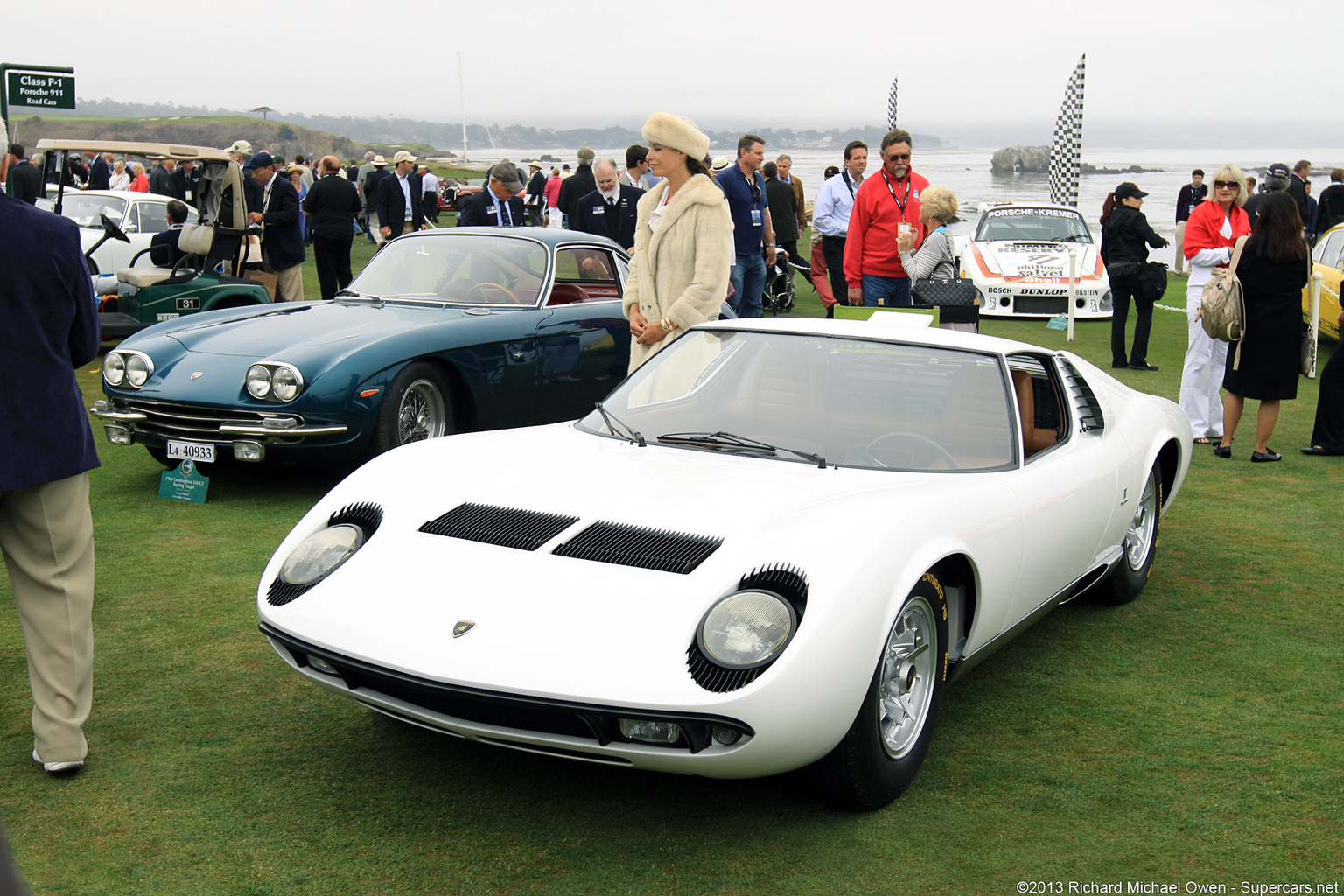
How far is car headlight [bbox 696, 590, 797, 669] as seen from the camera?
106 inches

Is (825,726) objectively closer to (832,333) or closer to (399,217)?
(832,333)

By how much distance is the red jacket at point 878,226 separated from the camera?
7688 millimetres

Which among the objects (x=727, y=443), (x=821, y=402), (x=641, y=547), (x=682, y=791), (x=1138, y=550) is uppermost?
(x=821, y=402)

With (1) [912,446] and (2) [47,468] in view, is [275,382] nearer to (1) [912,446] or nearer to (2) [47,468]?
(2) [47,468]

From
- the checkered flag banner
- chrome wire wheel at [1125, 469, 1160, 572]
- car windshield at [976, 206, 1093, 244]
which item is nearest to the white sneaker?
chrome wire wheel at [1125, 469, 1160, 572]

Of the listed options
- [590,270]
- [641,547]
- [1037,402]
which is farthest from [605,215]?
[641,547]

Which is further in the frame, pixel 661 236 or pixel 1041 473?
pixel 661 236

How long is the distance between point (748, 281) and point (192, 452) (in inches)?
207

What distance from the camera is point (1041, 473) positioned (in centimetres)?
386

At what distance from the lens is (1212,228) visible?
8.38 metres

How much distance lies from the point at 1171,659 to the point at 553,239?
16.1 feet

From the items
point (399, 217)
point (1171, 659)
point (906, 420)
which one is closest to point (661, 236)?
point (906, 420)

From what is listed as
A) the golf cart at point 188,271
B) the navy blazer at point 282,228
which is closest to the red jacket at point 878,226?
the golf cart at point 188,271

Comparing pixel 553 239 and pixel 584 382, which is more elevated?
pixel 553 239
